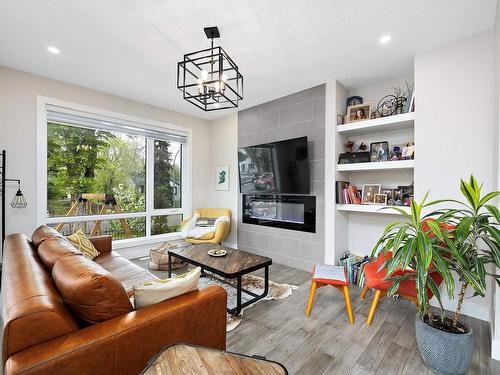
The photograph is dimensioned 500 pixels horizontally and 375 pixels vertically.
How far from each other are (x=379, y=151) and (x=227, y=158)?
107 inches

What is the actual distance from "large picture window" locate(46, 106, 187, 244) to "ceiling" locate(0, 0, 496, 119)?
799 millimetres

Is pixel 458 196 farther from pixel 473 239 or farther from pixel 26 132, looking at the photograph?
pixel 26 132

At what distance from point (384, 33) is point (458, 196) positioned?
1.71 m

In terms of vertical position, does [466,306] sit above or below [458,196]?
below

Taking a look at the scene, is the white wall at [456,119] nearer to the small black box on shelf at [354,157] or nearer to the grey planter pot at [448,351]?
the small black box on shelf at [354,157]

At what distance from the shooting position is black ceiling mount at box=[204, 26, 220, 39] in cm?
219

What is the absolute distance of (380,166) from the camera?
291 centimetres

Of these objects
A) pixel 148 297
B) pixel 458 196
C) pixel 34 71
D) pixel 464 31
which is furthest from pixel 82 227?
pixel 464 31

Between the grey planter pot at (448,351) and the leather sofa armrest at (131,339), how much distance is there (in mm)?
1405

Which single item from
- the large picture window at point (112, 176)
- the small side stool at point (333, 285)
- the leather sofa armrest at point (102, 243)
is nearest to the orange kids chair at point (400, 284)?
the small side stool at point (333, 285)

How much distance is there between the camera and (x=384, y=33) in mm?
2291

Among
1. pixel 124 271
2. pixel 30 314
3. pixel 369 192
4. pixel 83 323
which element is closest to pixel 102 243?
pixel 124 271

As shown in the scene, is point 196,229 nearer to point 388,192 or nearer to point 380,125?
point 388,192

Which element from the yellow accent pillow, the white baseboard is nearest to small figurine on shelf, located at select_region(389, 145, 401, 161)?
the white baseboard
